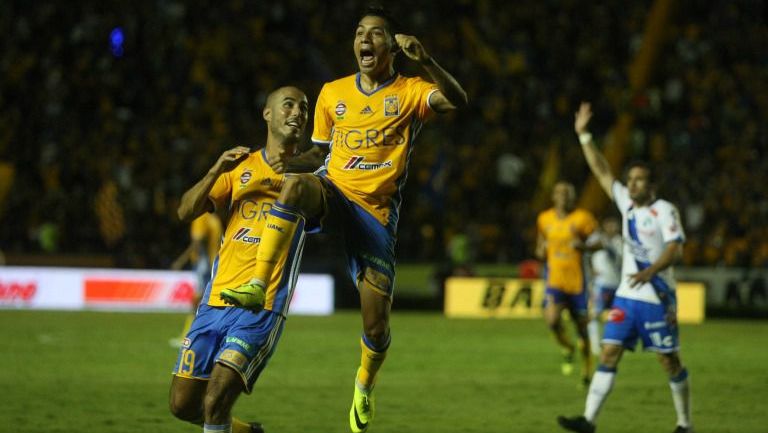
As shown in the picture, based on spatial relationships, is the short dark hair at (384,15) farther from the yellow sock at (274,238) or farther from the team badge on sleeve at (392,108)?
the yellow sock at (274,238)

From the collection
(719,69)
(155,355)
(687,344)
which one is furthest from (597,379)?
(719,69)

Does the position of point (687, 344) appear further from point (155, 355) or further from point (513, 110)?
point (513, 110)

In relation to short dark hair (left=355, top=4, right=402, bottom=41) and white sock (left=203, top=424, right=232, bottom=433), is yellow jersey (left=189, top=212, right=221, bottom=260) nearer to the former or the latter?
short dark hair (left=355, top=4, right=402, bottom=41)

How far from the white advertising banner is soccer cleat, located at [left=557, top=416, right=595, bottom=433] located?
1591 centimetres

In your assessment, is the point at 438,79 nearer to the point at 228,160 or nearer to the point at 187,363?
the point at 228,160

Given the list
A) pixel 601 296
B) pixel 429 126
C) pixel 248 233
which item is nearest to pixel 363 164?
pixel 248 233

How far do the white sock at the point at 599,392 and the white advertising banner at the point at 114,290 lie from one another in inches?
618

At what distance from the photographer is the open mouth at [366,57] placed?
7.94 m

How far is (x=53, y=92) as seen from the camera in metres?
28.3

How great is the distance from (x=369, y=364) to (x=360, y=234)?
993 mm

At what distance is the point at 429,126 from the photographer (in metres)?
28.7

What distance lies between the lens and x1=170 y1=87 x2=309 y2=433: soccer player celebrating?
7066 mm

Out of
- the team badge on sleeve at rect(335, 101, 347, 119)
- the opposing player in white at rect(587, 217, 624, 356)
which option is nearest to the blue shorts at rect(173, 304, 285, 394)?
the team badge on sleeve at rect(335, 101, 347, 119)

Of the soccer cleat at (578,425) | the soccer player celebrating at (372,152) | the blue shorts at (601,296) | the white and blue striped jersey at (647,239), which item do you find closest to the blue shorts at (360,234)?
the soccer player celebrating at (372,152)
